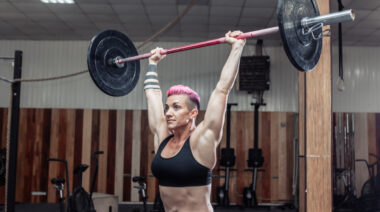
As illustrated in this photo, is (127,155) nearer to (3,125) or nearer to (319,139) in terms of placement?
(3,125)

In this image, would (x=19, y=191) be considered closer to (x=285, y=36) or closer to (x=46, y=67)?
(x=46, y=67)

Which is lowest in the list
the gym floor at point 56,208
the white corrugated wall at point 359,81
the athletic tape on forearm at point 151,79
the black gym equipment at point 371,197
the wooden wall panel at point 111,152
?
the gym floor at point 56,208

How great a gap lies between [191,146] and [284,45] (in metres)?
0.65

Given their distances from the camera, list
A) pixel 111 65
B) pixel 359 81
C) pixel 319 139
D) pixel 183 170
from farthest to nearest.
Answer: pixel 359 81 → pixel 319 139 → pixel 111 65 → pixel 183 170

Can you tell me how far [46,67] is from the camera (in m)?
7.79

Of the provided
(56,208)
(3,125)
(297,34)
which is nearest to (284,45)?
(297,34)

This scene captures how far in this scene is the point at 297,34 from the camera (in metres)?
1.71

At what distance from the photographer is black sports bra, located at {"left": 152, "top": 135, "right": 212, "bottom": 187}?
176 centimetres

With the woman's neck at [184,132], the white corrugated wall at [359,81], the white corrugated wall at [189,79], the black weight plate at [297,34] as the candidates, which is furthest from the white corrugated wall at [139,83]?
the black weight plate at [297,34]

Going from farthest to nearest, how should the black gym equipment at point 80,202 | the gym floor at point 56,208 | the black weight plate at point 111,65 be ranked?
the gym floor at point 56,208, the black gym equipment at point 80,202, the black weight plate at point 111,65

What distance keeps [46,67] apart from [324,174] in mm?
6536

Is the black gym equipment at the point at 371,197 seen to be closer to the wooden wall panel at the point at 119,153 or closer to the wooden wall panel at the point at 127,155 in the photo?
the wooden wall panel at the point at 127,155

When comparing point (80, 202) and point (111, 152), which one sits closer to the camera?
point (80, 202)

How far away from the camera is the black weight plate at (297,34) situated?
A: 1604mm
